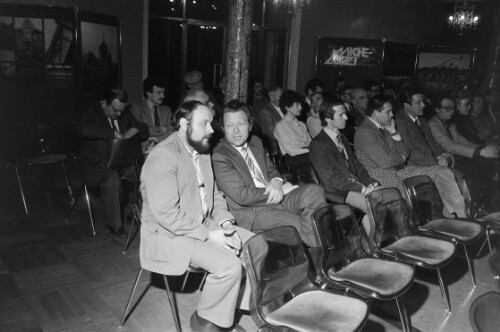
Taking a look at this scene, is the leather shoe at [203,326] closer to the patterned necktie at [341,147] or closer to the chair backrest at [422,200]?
the chair backrest at [422,200]

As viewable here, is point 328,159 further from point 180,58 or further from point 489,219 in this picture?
point 180,58

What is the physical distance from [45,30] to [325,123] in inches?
165

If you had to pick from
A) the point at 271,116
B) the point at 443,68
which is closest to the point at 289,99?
the point at 271,116

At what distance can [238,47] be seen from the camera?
4414mm

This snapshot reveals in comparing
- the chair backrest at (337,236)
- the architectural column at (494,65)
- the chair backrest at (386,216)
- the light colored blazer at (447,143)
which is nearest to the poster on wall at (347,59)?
the architectural column at (494,65)

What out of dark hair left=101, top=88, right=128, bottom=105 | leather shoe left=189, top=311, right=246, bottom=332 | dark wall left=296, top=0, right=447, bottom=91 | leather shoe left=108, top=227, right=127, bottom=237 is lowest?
leather shoe left=108, top=227, right=127, bottom=237

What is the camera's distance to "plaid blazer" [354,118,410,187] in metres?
4.75

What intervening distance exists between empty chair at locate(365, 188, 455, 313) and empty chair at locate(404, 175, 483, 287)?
0.22 m

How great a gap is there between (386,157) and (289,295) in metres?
2.48

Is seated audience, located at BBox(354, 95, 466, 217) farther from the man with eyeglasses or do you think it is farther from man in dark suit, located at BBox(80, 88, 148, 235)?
man in dark suit, located at BBox(80, 88, 148, 235)

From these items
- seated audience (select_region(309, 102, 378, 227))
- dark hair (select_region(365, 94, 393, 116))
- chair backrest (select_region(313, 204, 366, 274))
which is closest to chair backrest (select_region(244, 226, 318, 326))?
chair backrest (select_region(313, 204, 366, 274))

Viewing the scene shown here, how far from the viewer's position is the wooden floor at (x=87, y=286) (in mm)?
3234

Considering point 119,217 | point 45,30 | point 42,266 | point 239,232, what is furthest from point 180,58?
point 239,232

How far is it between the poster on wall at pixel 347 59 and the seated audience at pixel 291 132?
4.05m
